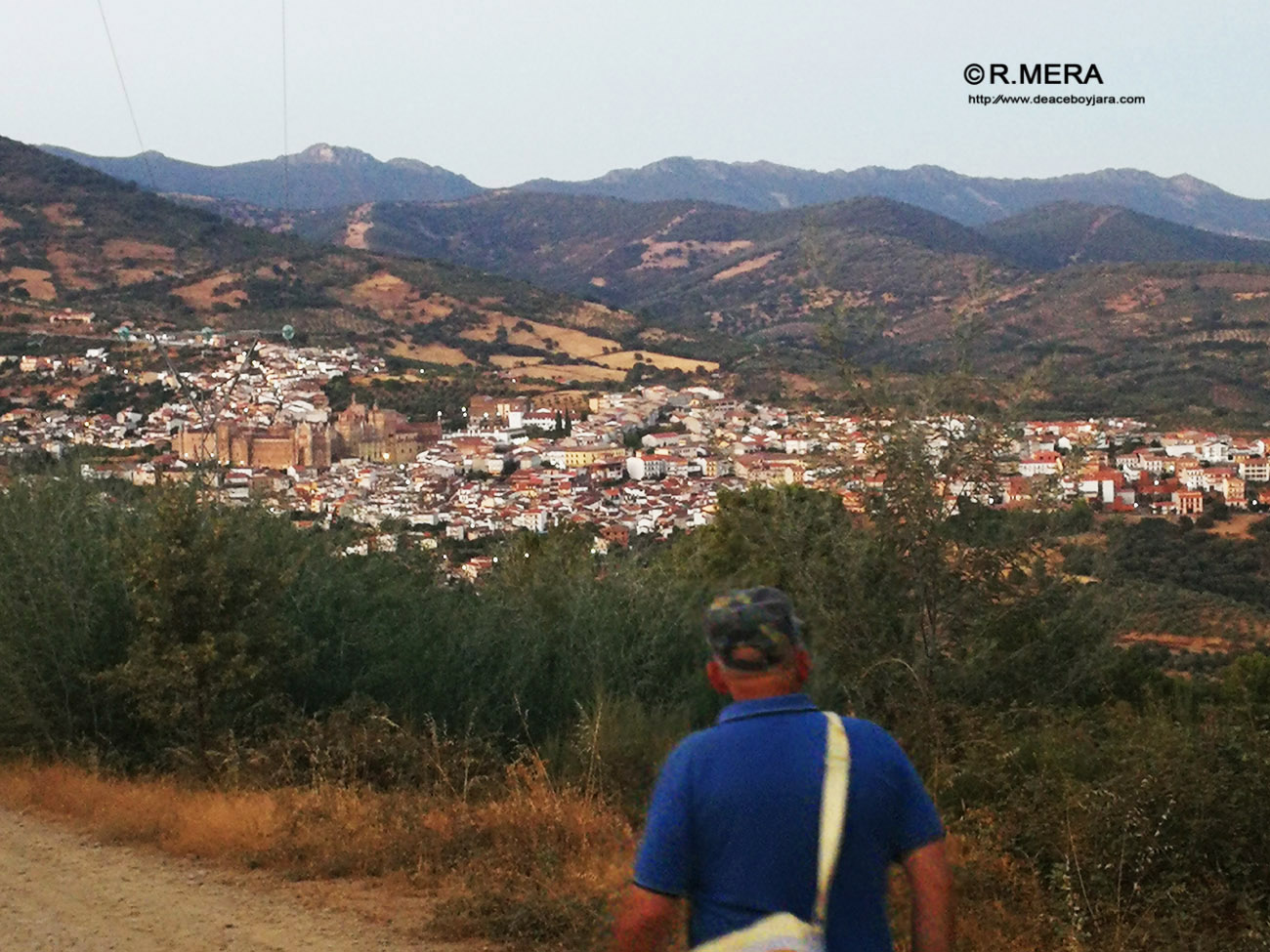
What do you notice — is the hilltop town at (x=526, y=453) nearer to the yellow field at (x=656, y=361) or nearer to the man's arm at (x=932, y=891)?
the man's arm at (x=932, y=891)

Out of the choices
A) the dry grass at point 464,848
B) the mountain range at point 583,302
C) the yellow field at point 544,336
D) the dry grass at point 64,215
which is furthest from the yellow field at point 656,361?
the dry grass at point 464,848

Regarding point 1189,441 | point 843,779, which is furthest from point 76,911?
point 1189,441

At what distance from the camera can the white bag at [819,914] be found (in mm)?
2299

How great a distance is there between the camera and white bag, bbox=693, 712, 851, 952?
230 centimetres

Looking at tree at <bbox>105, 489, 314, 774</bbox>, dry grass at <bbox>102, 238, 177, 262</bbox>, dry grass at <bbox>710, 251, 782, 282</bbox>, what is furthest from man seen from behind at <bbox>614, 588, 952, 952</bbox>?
dry grass at <bbox>710, 251, 782, 282</bbox>

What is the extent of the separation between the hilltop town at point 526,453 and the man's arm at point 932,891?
410 cm

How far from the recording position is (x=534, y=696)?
25.8ft

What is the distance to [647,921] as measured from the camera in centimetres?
238

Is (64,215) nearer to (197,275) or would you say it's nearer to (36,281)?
(197,275)

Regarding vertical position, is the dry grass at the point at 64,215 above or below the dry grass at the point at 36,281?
above

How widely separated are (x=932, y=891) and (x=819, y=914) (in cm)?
22

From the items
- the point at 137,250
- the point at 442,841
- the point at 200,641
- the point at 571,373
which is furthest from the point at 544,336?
the point at 442,841

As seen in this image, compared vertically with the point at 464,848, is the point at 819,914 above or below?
above

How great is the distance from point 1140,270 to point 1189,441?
52240mm
